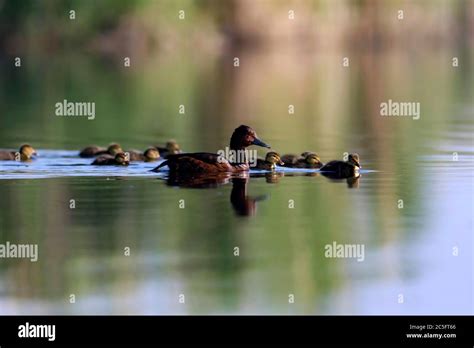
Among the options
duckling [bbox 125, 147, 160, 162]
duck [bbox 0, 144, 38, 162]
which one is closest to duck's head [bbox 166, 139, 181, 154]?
duckling [bbox 125, 147, 160, 162]

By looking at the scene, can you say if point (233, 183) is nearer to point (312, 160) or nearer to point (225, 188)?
point (225, 188)

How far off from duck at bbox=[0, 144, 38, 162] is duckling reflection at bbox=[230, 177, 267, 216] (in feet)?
12.1

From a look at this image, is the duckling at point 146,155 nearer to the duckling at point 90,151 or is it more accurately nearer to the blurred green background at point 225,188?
the duckling at point 90,151

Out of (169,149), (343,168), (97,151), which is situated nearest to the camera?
(343,168)

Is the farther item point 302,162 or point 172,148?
point 172,148

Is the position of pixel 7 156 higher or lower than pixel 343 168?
higher

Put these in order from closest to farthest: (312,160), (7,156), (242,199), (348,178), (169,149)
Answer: (242,199) → (348,178) → (312,160) → (7,156) → (169,149)

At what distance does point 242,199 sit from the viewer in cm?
1619

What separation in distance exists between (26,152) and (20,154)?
0.52 ft

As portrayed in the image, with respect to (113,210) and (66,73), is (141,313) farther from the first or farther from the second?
(66,73)

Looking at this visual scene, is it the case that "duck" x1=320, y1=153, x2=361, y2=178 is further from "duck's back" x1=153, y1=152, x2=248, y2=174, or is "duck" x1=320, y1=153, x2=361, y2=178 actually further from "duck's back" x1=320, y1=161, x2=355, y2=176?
"duck's back" x1=153, y1=152, x2=248, y2=174

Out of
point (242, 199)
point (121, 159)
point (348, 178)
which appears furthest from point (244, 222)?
point (121, 159)

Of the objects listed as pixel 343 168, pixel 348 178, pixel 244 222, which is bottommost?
pixel 244 222
